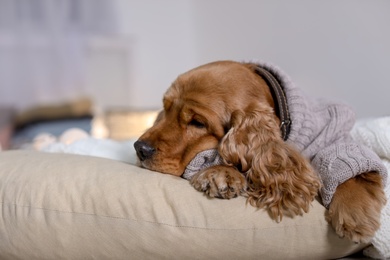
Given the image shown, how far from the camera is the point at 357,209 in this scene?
58.9 inches

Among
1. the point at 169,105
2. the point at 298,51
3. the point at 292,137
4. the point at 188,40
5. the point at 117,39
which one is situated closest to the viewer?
the point at 292,137

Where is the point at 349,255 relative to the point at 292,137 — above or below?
below

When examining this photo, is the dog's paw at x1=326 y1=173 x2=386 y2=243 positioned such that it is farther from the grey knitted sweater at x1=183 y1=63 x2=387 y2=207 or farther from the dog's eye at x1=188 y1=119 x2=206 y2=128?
the dog's eye at x1=188 y1=119 x2=206 y2=128

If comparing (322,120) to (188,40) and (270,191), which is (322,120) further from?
(188,40)

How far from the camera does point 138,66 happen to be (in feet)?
17.6

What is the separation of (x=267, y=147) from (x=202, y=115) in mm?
256

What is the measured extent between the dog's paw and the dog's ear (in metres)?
0.08

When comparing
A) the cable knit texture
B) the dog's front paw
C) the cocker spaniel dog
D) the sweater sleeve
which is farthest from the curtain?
the sweater sleeve

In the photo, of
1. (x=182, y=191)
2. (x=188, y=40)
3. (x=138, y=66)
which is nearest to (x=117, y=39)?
(x=138, y=66)

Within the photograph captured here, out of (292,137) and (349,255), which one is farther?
(292,137)

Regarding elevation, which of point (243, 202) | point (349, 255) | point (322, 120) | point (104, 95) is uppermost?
point (322, 120)

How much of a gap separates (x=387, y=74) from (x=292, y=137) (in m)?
1.93

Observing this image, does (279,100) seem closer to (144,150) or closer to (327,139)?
(327,139)

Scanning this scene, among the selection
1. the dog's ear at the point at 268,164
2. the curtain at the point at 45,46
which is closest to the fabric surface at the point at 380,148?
the dog's ear at the point at 268,164
